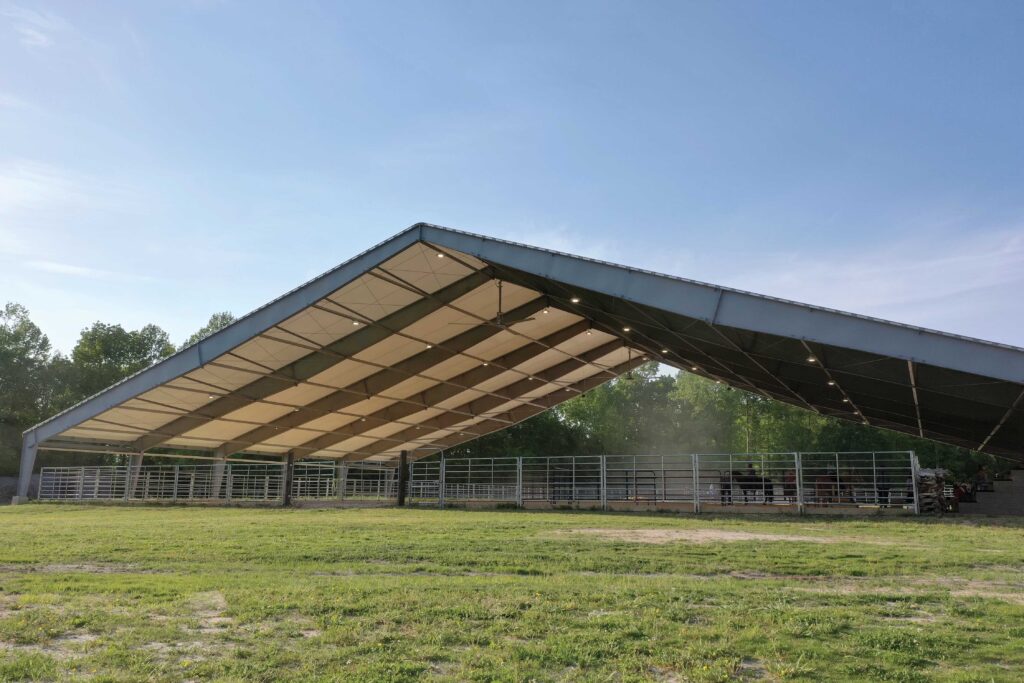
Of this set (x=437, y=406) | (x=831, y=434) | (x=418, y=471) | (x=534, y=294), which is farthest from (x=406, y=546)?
(x=831, y=434)

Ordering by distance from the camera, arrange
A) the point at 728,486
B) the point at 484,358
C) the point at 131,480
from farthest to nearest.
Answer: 1. the point at 131,480
2. the point at 484,358
3. the point at 728,486

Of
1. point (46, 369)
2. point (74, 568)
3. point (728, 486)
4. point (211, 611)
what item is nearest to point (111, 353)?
point (46, 369)

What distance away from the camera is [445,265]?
2025 centimetres

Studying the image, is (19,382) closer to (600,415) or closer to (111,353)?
(111,353)

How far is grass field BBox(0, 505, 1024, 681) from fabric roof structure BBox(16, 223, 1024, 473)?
4542mm

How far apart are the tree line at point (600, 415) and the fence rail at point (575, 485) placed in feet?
51.2

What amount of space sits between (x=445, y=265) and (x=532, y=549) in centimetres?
1077

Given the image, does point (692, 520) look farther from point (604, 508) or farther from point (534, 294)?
point (534, 294)

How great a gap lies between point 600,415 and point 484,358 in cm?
4567

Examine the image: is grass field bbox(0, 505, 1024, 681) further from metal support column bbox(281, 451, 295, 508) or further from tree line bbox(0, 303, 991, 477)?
tree line bbox(0, 303, 991, 477)

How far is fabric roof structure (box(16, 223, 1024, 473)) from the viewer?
1478cm

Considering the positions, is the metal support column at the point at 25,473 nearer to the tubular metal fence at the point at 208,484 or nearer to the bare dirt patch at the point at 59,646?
the tubular metal fence at the point at 208,484

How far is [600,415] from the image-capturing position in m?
73.2

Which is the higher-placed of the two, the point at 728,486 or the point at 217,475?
the point at 728,486
